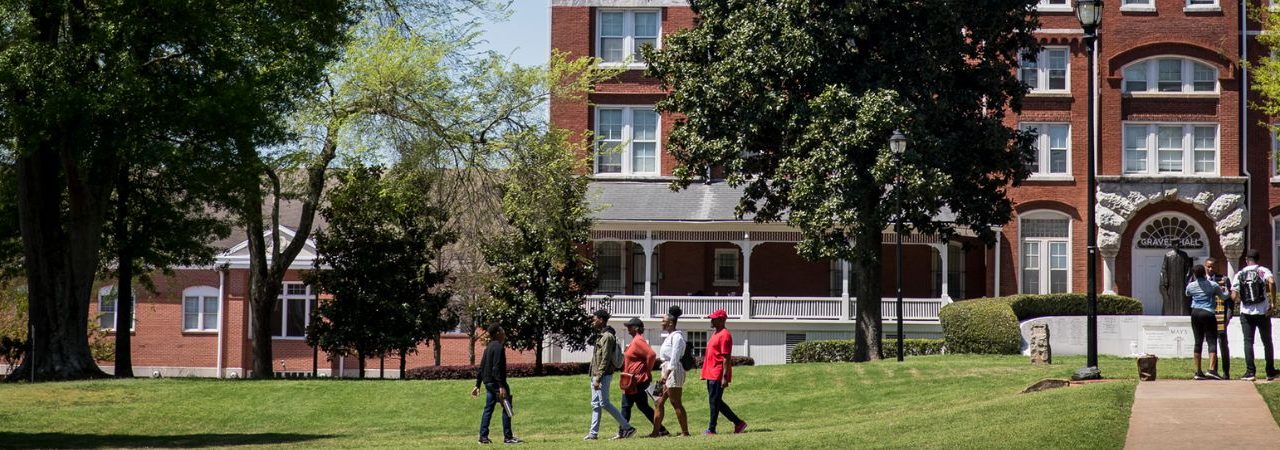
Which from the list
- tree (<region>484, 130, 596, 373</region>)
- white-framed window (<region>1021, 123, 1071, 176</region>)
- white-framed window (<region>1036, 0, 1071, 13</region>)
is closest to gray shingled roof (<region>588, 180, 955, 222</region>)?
white-framed window (<region>1021, 123, 1071, 176</region>)

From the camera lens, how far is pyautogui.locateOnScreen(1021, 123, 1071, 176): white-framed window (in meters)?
44.0

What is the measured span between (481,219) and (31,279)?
34.6 feet

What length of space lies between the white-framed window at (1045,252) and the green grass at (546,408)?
14319 mm

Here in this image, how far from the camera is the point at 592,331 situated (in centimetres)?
3619

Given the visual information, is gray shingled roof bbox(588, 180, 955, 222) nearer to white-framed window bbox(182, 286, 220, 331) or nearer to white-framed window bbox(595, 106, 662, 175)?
white-framed window bbox(595, 106, 662, 175)

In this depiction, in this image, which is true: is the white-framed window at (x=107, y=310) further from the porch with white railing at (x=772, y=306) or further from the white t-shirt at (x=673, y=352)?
the white t-shirt at (x=673, y=352)

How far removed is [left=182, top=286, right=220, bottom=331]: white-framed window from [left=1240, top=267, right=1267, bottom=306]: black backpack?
3519 cm

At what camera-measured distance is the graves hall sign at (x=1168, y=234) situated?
142 ft

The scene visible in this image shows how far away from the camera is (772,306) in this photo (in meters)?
41.7

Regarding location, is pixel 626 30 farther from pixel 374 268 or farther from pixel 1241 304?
pixel 1241 304

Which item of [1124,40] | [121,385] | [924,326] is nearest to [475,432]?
[121,385]

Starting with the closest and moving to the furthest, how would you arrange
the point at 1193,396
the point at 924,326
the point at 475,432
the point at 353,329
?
the point at 1193,396 → the point at 475,432 → the point at 353,329 → the point at 924,326

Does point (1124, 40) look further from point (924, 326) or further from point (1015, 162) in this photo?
point (1015, 162)

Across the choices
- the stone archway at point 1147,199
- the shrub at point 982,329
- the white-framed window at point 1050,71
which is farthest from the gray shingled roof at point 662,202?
the shrub at point 982,329
